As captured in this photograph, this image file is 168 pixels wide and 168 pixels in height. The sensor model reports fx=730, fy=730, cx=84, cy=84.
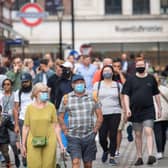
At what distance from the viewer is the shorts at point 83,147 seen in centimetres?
1004

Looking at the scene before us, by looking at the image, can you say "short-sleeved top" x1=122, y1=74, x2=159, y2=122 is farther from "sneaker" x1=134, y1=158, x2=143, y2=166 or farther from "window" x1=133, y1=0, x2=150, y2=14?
"window" x1=133, y1=0, x2=150, y2=14

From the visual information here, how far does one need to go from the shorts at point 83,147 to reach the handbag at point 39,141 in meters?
0.69

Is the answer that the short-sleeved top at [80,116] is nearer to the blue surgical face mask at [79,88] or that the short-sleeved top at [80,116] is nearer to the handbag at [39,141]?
the blue surgical face mask at [79,88]

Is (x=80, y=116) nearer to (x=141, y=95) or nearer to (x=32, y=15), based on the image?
(x=141, y=95)

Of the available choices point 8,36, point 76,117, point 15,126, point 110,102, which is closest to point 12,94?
point 15,126

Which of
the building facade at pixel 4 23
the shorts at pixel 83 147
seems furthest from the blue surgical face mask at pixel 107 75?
the building facade at pixel 4 23

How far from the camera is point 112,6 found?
5812 centimetres

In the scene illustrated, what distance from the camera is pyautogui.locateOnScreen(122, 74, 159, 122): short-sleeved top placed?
1287cm

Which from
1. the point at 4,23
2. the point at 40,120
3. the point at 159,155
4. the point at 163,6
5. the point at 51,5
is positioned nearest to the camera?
the point at 40,120

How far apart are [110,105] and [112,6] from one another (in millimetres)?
45596

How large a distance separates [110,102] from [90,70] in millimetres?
4659

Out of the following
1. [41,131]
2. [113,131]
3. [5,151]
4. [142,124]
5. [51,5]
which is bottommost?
[5,151]

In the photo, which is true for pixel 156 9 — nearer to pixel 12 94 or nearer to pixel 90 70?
pixel 90 70

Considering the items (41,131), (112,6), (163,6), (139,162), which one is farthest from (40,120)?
(163,6)
